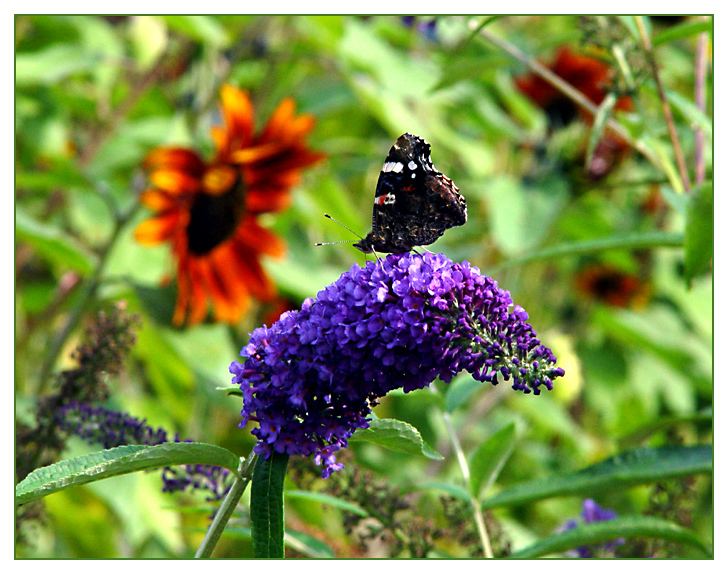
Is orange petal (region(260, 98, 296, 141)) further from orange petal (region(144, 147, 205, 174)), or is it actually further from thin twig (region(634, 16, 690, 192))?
thin twig (region(634, 16, 690, 192))

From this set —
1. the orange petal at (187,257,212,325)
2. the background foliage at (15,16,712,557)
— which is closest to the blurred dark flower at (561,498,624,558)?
the background foliage at (15,16,712,557)

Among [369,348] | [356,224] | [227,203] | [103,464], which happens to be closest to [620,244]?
[369,348]

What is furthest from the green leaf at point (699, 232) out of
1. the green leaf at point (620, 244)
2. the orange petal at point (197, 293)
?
the orange petal at point (197, 293)

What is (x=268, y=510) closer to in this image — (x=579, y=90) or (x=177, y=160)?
(x=177, y=160)

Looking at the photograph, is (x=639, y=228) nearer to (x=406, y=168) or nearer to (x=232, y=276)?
(x=232, y=276)

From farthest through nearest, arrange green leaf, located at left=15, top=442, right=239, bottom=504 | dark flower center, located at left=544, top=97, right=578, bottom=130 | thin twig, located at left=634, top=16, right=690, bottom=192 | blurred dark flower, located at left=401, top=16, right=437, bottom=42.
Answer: dark flower center, located at left=544, top=97, right=578, bottom=130 → blurred dark flower, located at left=401, top=16, right=437, bottom=42 → thin twig, located at left=634, top=16, right=690, bottom=192 → green leaf, located at left=15, top=442, right=239, bottom=504

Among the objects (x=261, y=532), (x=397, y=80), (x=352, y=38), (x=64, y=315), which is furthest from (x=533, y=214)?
(x=261, y=532)
